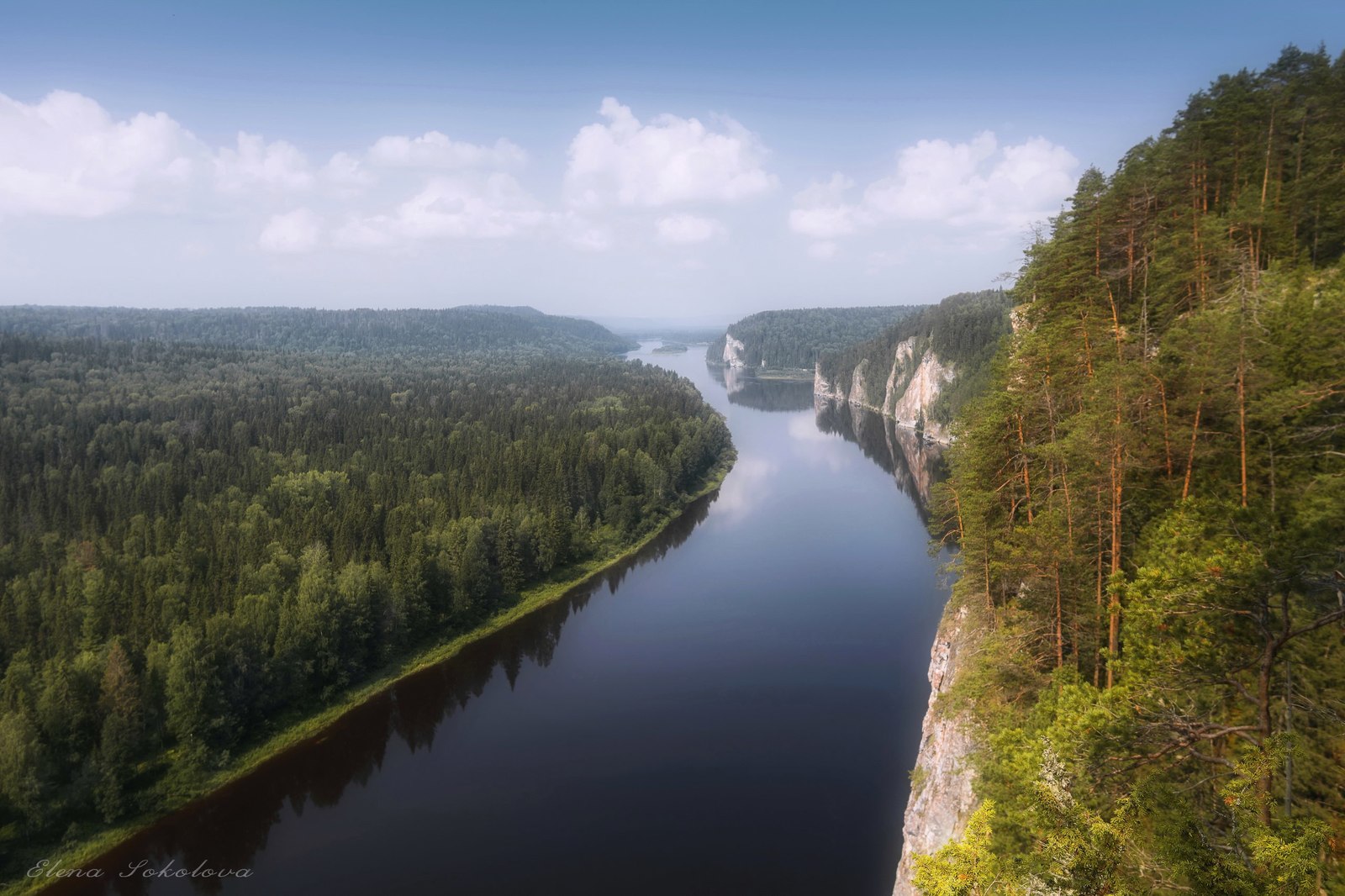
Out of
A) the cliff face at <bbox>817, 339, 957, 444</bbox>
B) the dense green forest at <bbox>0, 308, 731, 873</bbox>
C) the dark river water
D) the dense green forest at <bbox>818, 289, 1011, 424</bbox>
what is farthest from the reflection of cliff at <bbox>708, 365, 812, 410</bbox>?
the dark river water

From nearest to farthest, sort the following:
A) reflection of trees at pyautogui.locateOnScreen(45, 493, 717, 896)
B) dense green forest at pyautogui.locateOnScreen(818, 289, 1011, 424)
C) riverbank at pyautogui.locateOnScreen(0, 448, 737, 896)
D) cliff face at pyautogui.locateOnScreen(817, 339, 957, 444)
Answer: riverbank at pyautogui.locateOnScreen(0, 448, 737, 896), reflection of trees at pyautogui.locateOnScreen(45, 493, 717, 896), dense green forest at pyautogui.locateOnScreen(818, 289, 1011, 424), cliff face at pyautogui.locateOnScreen(817, 339, 957, 444)

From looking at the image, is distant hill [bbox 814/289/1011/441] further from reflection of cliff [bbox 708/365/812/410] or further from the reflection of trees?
the reflection of trees

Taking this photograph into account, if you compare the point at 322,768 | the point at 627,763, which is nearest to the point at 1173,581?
the point at 627,763

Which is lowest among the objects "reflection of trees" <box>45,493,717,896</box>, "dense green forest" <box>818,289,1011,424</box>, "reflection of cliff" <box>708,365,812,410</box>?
"reflection of trees" <box>45,493,717,896</box>

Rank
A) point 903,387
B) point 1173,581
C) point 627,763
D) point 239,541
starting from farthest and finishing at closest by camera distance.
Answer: point 903,387
point 239,541
point 627,763
point 1173,581

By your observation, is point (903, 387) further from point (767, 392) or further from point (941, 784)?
point (941, 784)

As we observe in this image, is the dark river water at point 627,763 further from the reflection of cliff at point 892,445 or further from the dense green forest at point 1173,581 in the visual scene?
the reflection of cliff at point 892,445

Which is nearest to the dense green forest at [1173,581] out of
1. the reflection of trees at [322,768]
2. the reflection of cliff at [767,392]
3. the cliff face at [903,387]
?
the reflection of trees at [322,768]

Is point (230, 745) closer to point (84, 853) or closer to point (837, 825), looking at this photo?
point (84, 853)
